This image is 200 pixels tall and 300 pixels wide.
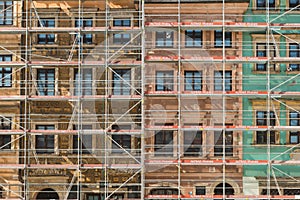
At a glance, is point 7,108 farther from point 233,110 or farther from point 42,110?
point 233,110

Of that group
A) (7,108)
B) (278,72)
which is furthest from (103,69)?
(278,72)

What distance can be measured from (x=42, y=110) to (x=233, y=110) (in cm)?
668

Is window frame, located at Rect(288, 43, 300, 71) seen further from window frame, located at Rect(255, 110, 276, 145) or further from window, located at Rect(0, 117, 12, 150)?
window, located at Rect(0, 117, 12, 150)

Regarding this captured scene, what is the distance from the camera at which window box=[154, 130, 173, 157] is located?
18.3 metres

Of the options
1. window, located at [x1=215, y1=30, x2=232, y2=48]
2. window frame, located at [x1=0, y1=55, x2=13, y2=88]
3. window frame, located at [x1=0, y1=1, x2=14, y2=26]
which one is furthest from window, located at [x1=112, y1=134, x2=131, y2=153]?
window frame, located at [x1=0, y1=1, x2=14, y2=26]

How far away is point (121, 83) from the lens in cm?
1842

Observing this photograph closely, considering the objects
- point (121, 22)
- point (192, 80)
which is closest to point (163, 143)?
point (192, 80)

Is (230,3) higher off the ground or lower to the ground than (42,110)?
higher

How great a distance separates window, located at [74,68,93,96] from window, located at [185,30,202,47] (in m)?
3.68

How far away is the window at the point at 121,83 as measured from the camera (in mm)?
18250

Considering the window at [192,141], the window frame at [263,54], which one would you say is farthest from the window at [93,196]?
the window frame at [263,54]

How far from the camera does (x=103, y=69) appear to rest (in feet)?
60.3

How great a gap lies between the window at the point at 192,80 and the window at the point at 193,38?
1.01 m

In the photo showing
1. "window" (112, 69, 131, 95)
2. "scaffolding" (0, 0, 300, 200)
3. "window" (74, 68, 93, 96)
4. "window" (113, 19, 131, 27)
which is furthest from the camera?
"window" (113, 19, 131, 27)
